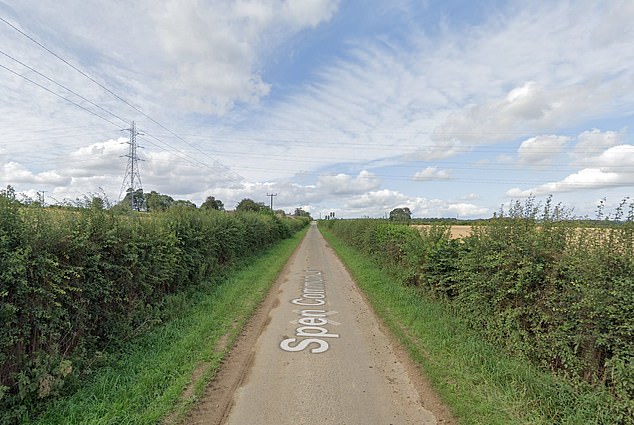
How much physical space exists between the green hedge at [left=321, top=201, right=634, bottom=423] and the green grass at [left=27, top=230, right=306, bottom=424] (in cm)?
436

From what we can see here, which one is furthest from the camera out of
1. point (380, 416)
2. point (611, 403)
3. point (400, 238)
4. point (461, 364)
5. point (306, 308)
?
point (400, 238)

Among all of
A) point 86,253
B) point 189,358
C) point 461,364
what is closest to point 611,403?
point 461,364

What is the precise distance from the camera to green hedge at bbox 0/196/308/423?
350 centimetres

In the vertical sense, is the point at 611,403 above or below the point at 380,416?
above

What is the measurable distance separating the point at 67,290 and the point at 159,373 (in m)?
1.65

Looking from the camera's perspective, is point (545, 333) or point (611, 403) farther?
point (545, 333)

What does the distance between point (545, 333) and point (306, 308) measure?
16.0 feet

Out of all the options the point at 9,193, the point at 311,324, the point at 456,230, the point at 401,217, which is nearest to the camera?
the point at 9,193

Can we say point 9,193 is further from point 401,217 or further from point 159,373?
point 401,217

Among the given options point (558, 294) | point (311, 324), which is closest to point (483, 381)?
point (558, 294)

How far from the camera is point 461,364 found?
15.1 ft

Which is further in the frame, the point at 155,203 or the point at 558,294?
the point at 155,203

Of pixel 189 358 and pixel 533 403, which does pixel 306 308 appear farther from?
pixel 533 403

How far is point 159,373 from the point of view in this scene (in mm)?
4234
